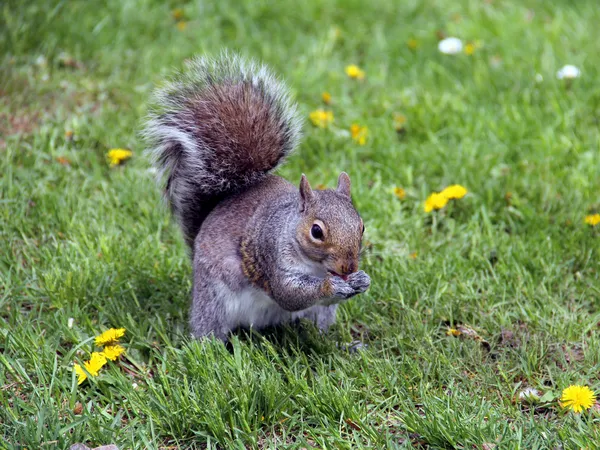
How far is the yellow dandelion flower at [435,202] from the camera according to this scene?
3.39m

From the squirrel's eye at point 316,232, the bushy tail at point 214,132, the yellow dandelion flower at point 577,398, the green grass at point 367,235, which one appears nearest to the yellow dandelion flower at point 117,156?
the green grass at point 367,235

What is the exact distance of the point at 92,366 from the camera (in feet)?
8.25

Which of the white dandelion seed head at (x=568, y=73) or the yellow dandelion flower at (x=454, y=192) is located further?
the white dandelion seed head at (x=568, y=73)

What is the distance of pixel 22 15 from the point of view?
4516 millimetres

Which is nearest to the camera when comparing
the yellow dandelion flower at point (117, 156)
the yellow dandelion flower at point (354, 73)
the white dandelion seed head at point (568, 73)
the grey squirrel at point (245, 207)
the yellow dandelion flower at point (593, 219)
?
the grey squirrel at point (245, 207)

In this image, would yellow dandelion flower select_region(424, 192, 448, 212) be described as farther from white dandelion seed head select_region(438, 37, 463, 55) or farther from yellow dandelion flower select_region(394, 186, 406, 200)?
white dandelion seed head select_region(438, 37, 463, 55)

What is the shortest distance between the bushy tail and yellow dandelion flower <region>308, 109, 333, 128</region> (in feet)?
3.71

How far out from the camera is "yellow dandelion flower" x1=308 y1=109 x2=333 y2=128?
4053 mm

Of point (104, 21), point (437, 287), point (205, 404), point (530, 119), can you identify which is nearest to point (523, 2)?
point (530, 119)

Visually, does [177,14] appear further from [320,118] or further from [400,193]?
[400,193]

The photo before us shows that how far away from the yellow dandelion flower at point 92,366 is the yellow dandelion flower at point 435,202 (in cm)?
148

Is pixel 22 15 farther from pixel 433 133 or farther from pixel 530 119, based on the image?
pixel 530 119

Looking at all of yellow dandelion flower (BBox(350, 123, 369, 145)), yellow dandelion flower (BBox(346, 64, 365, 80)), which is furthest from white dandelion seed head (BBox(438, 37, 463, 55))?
yellow dandelion flower (BBox(350, 123, 369, 145))

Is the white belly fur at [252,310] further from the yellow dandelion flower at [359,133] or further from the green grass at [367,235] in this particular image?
the yellow dandelion flower at [359,133]
